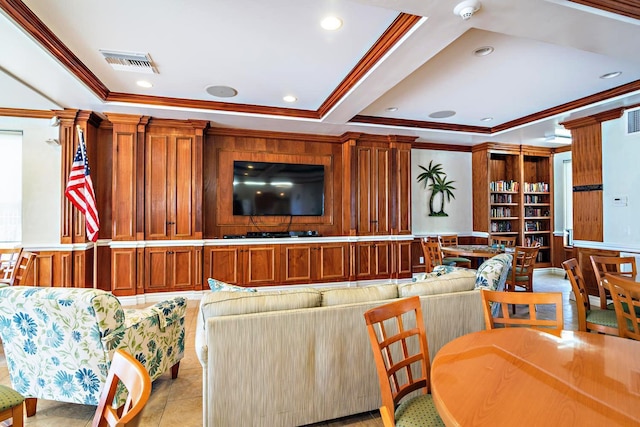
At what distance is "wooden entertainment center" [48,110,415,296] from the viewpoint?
4.53 meters

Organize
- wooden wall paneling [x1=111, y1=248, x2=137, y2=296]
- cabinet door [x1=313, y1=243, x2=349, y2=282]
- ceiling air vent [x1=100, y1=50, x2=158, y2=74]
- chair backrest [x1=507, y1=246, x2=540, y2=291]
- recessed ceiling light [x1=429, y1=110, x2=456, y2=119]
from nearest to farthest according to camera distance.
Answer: ceiling air vent [x1=100, y1=50, x2=158, y2=74], chair backrest [x1=507, y1=246, x2=540, y2=291], wooden wall paneling [x1=111, y1=248, x2=137, y2=296], recessed ceiling light [x1=429, y1=110, x2=456, y2=119], cabinet door [x1=313, y1=243, x2=349, y2=282]

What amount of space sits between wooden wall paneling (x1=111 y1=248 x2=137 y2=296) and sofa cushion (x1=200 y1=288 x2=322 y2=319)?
3342 mm

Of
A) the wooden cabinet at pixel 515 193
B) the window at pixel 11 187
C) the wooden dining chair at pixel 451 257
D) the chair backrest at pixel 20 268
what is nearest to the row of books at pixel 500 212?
the wooden cabinet at pixel 515 193

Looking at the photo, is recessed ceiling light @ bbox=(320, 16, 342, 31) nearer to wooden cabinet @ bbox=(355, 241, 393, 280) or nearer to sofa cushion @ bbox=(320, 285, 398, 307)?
sofa cushion @ bbox=(320, 285, 398, 307)

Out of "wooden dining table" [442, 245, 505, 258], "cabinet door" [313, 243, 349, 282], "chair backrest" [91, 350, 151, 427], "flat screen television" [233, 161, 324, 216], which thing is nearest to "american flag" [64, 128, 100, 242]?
"flat screen television" [233, 161, 324, 216]

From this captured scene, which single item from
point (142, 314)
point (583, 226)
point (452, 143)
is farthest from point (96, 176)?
point (583, 226)

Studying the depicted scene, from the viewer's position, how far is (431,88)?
12.5 feet

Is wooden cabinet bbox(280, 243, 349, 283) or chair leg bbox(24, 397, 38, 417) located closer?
chair leg bbox(24, 397, 38, 417)

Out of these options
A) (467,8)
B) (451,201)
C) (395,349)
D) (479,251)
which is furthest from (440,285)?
(451,201)

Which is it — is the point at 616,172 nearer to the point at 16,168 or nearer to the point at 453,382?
the point at 453,382

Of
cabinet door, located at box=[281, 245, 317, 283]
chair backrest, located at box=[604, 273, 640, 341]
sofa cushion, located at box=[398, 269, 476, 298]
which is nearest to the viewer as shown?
chair backrest, located at box=[604, 273, 640, 341]

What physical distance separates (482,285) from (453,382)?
162cm

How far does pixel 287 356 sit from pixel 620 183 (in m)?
5.07

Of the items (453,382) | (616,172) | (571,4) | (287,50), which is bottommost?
(453,382)
